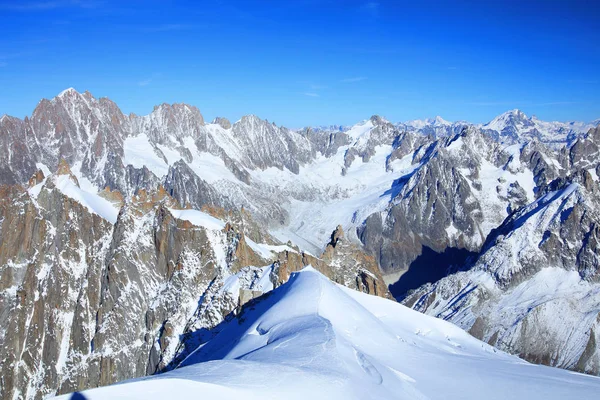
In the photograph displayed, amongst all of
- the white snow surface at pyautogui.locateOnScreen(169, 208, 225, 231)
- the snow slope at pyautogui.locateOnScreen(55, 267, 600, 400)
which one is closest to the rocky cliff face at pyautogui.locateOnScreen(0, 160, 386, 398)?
the white snow surface at pyautogui.locateOnScreen(169, 208, 225, 231)

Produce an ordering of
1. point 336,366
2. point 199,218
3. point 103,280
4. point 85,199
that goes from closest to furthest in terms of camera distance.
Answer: point 336,366 → point 103,280 → point 199,218 → point 85,199

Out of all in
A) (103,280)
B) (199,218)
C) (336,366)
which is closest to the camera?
(336,366)

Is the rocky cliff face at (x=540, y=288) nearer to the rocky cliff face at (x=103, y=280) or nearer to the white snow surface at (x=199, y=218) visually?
the rocky cliff face at (x=103, y=280)

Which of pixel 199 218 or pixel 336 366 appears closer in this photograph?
pixel 336 366

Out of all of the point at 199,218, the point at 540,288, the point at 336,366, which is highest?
the point at 199,218

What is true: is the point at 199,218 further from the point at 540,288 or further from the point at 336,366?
the point at 540,288

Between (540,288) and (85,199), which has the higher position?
(85,199)

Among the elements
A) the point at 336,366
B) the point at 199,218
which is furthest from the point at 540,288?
the point at 336,366

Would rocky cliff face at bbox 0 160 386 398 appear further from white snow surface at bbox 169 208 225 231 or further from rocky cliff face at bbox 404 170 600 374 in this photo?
rocky cliff face at bbox 404 170 600 374

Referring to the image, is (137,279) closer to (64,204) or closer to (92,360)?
(92,360)
